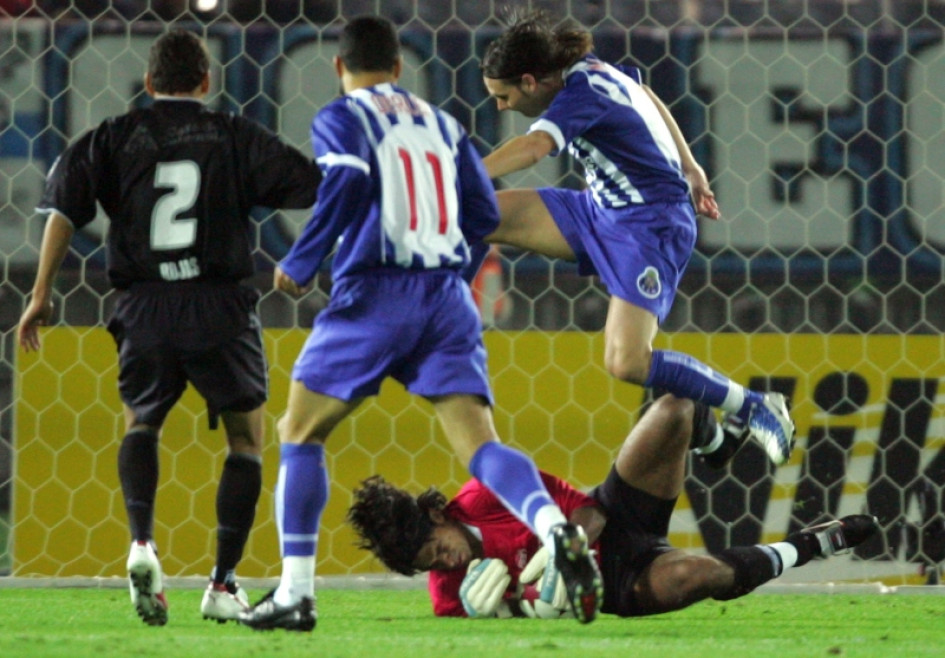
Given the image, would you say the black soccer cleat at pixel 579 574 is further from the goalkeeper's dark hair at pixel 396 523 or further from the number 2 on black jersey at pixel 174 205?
the number 2 on black jersey at pixel 174 205

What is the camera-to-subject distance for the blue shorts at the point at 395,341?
2451 mm


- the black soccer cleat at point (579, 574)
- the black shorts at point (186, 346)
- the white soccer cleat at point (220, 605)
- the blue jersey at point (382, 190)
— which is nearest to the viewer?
the black soccer cleat at point (579, 574)

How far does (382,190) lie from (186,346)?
0.46 m

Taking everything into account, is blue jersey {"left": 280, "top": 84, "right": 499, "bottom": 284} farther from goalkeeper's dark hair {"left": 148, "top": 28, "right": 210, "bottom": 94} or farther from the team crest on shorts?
the team crest on shorts

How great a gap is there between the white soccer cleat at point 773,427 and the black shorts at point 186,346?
1.00 meters

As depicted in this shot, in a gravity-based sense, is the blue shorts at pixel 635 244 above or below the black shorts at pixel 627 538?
above

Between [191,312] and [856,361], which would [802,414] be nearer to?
[856,361]

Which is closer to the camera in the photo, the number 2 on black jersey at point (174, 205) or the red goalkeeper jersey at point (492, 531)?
the number 2 on black jersey at point (174, 205)

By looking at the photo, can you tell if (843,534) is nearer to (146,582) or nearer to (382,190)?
(382,190)

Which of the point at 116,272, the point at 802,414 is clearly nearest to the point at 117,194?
the point at 116,272

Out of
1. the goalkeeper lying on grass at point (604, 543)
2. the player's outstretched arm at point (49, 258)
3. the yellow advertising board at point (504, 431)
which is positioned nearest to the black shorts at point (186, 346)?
the player's outstretched arm at point (49, 258)

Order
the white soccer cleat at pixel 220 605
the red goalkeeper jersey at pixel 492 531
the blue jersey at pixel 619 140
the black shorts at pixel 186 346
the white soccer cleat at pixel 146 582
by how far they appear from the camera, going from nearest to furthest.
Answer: the white soccer cleat at pixel 146 582 < the black shorts at pixel 186 346 < the white soccer cleat at pixel 220 605 < the red goalkeeper jersey at pixel 492 531 < the blue jersey at pixel 619 140

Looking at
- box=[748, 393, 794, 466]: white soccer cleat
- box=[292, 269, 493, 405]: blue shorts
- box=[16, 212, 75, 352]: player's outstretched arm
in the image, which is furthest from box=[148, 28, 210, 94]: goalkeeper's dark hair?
box=[748, 393, 794, 466]: white soccer cleat

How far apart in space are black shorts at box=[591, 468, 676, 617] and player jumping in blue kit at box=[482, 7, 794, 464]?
286 millimetres
